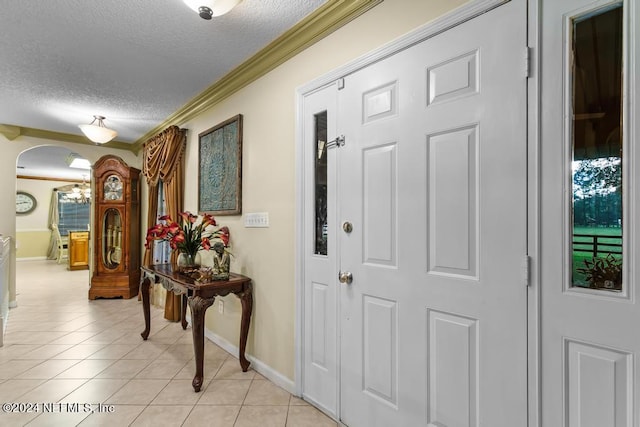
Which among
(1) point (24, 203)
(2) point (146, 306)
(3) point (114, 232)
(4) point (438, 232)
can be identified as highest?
(1) point (24, 203)

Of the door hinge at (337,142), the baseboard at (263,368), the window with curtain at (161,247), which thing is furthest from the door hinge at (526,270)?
the window with curtain at (161,247)

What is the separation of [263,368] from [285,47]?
7.72ft

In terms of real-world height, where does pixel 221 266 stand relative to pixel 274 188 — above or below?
below

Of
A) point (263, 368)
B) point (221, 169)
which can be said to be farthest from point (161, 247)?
point (263, 368)

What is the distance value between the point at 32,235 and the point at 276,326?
10071 mm

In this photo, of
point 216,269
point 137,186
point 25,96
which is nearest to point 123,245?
point 137,186

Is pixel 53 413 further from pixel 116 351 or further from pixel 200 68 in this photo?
pixel 200 68

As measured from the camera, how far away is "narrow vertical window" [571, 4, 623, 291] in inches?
39.5

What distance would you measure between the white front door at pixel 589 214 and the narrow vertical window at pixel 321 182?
3.73 feet

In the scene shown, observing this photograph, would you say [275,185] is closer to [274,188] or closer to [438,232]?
[274,188]

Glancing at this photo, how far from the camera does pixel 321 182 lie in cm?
197

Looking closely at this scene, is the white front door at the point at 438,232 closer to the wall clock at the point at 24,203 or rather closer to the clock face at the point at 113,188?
the clock face at the point at 113,188

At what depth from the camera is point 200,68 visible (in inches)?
104

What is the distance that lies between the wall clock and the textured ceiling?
6.76 metres
